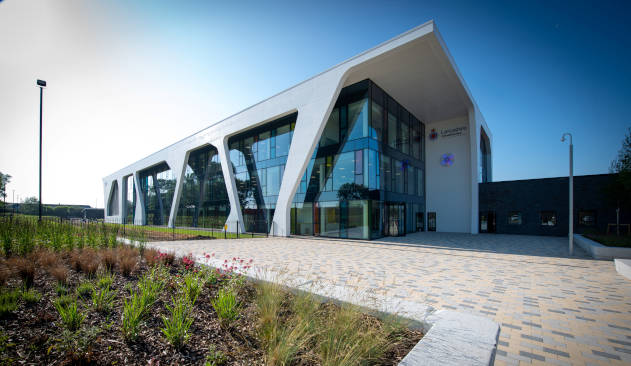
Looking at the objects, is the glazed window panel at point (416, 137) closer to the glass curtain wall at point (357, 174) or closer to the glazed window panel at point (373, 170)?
the glass curtain wall at point (357, 174)

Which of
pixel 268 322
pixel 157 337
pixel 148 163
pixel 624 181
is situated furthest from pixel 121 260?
pixel 148 163

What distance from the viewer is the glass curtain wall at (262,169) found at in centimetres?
2311

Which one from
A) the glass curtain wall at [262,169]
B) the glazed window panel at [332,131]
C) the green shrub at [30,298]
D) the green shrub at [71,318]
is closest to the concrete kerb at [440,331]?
the green shrub at [71,318]

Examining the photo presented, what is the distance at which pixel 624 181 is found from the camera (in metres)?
15.5

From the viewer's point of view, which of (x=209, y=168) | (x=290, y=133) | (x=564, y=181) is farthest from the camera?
(x=209, y=168)

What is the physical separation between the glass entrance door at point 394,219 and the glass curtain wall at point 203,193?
1665 cm

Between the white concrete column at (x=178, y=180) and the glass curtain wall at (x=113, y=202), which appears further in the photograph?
the glass curtain wall at (x=113, y=202)

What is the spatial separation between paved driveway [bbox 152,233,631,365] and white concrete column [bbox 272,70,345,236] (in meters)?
9.16

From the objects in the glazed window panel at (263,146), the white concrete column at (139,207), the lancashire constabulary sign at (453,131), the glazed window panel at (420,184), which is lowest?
the white concrete column at (139,207)

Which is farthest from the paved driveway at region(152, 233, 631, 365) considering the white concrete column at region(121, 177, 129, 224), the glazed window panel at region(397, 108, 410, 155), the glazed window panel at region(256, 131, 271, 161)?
the white concrete column at region(121, 177, 129, 224)

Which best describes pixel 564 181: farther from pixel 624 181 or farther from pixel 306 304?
pixel 306 304

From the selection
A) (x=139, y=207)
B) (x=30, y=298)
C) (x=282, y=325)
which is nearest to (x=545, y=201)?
(x=282, y=325)

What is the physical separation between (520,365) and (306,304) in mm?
2759

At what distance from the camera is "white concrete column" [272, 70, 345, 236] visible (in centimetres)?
1774
